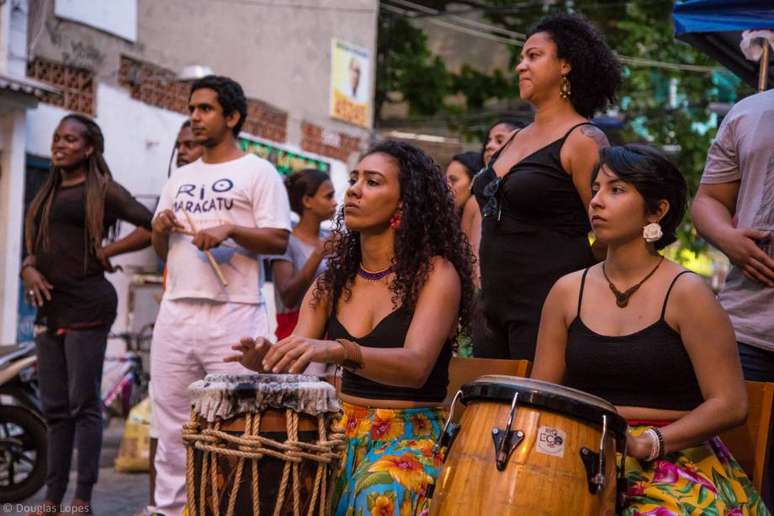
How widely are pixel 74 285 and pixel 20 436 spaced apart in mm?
1470

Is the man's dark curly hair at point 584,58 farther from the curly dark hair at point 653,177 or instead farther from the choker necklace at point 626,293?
the choker necklace at point 626,293

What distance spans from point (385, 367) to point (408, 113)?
2394cm

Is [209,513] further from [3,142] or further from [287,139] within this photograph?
[287,139]

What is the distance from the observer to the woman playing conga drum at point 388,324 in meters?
3.66

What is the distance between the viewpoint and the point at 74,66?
14578 millimetres

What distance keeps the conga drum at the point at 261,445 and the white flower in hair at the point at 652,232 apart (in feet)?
3.62

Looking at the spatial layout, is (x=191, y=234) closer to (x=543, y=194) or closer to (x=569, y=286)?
(x=543, y=194)

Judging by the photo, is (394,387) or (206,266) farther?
(206,266)

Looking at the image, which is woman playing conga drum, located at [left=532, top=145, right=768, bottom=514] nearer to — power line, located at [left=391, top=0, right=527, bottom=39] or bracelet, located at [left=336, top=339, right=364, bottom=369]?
bracelet, located at [left=336, top=339, right=364, bottom=369]

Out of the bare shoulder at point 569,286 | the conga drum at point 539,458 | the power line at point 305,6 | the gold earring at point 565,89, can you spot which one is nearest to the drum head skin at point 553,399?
the conga drum at point 539,458

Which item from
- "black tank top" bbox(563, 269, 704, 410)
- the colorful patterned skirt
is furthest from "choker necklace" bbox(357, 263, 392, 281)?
"black tank top" bbox(563, 269, 704, 410)

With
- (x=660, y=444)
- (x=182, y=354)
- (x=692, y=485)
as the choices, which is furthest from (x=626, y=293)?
(x=182, y=354)

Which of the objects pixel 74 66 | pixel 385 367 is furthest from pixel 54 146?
pixel 74 66

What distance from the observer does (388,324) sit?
13.6ft
